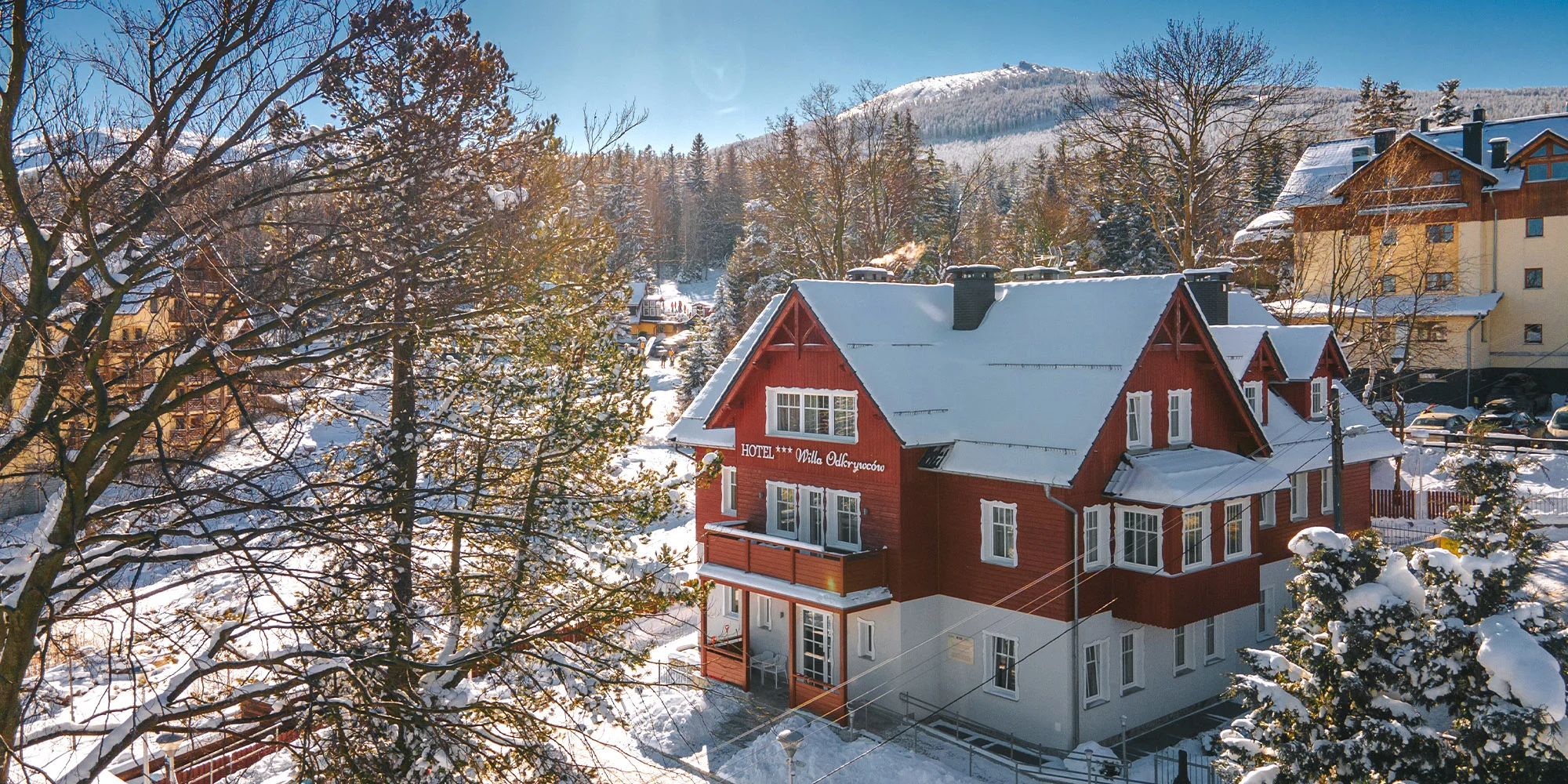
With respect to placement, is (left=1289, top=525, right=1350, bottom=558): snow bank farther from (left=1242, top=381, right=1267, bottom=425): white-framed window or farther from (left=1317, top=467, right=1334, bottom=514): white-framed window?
(left=1317, top=467, right=1334, bottom=514): white-framed window

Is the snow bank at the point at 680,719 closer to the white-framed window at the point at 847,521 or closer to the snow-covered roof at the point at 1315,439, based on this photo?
the white-framed window at the point at 847,521

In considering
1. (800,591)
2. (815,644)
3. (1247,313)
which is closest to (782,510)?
(800,591)

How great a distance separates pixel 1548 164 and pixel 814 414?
40.8m

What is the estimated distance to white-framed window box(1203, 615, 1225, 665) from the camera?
21281 millimetres

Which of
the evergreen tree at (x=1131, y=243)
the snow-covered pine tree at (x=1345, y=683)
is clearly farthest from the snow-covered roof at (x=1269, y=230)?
the snow-covered pine tree at (x=1345, y=683)

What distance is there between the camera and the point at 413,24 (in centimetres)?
678

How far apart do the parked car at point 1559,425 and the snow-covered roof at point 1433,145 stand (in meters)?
11.8

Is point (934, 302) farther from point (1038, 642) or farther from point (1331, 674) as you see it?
point (1331, 674)

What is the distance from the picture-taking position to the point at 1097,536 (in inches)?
772

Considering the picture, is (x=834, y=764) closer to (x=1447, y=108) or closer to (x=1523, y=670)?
(x=1523, y=670)

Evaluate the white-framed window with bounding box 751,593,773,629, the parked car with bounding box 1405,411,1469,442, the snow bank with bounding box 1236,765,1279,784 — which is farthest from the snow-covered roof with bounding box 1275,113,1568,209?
the snow bank with bounding box 1236,765,1279,784

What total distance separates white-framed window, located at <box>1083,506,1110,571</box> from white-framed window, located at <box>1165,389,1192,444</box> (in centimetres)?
300

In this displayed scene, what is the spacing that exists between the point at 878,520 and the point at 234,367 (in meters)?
15.5

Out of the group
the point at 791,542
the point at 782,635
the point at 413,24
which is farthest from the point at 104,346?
the point at 782,635
